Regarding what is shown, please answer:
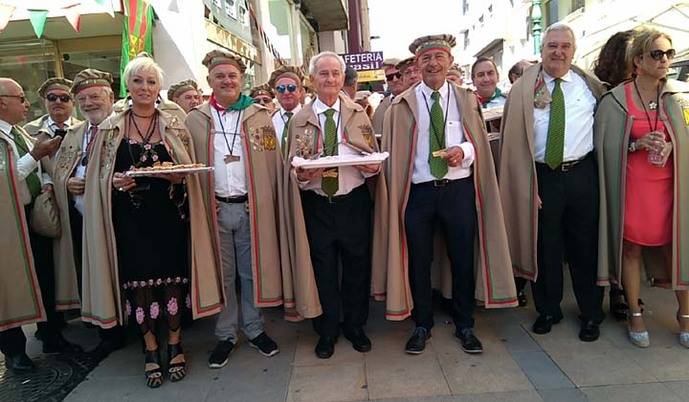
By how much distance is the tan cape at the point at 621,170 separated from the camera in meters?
3.22

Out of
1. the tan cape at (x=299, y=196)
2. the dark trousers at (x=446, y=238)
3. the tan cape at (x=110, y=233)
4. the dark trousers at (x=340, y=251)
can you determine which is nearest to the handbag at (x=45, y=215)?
the tan cape at (x=110, y=233)

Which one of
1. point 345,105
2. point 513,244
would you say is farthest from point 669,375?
point 345,105

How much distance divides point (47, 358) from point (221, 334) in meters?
1.37

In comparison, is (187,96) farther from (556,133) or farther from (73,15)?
(556,133)

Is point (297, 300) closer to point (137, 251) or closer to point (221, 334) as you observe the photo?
point (221, 334)

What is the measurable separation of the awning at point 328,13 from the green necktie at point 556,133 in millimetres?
14630

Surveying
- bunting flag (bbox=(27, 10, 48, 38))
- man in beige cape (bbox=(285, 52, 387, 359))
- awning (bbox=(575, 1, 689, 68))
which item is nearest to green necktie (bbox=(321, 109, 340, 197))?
man in beige cape (bbox=(285, 52, 387, 359))

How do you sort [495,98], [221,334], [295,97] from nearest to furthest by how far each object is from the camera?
[221,334] → [295,97] → [495,98]

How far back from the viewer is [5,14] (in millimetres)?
5746

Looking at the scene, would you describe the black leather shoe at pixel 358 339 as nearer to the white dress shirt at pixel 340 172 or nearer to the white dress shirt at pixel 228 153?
the white dress shirt at pixel 340 172

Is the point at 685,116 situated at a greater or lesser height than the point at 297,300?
greater

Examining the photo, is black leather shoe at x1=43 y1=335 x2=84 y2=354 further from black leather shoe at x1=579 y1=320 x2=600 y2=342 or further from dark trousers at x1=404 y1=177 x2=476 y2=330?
black leather shoe at x1=579 y1=320 x2=600 y2=342

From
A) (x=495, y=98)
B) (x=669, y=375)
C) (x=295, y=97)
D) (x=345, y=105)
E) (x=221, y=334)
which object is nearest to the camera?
(x=669, y=375)

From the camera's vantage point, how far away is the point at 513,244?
3707 mm
